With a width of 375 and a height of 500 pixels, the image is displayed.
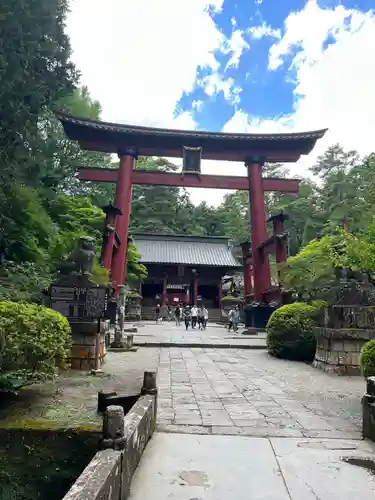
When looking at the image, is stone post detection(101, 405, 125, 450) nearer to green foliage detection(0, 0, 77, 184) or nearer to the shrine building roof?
green foliage detection(0, 0, 77, 184)

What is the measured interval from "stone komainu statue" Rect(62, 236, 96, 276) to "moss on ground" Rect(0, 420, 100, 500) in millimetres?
4438

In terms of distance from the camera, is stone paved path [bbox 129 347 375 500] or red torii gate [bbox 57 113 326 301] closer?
stone paved path [bbox 129 347 375 500]

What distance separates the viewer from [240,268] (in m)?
35.8

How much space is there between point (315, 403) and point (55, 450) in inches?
148

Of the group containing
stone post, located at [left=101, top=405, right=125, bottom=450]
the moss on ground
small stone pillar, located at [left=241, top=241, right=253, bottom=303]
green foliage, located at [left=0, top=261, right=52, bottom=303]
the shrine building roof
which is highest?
the shrine building roof

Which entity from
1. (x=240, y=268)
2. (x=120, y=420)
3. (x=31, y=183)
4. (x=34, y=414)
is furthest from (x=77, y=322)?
(x=240, y=268)

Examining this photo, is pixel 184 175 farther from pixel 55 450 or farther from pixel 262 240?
pixel 55 450

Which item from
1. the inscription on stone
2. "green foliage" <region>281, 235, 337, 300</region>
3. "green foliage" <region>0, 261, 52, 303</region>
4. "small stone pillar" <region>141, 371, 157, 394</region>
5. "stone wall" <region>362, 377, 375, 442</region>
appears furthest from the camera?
"green foliage" <region>281, 235, 337, 300</region>

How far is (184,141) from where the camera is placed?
20.0 meters

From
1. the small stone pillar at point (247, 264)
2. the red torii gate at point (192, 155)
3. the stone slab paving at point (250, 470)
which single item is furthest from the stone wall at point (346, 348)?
the small stone pillar at point (247, 264)

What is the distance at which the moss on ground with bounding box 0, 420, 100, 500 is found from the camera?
4480 millimetres

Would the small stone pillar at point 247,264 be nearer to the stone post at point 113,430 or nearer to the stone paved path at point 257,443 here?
the stone paved path at point 257,443

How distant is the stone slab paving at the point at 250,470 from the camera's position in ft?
10.1

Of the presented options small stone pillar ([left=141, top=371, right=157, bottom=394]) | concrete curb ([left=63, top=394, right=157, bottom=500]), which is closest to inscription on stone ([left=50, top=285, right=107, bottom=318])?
small stone pillar ([left=141, top=371, right=157, bottom=394])
